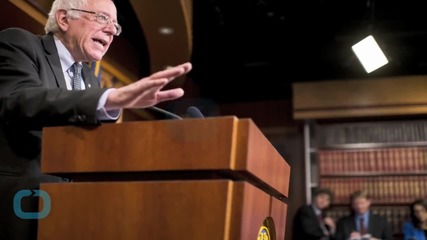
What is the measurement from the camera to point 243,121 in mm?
878

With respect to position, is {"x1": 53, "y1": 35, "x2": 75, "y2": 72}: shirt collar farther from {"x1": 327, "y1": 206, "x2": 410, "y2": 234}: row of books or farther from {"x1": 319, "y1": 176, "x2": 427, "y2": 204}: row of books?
{"x1": 327, "y1": 206, "x2": 410, "y2": 234}: row of books

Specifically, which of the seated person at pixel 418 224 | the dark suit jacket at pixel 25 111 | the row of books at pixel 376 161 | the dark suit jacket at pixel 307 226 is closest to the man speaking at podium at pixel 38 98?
the dark suit jacket at pixel 25 111

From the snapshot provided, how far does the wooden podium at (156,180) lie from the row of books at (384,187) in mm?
6130

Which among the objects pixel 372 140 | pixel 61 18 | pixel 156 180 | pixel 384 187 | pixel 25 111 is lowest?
pixel 156 180

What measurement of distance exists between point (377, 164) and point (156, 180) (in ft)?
20.5

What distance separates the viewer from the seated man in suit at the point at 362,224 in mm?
5777

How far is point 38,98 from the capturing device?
0.99m

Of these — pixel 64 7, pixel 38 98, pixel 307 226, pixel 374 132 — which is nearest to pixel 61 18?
pixel 64 7

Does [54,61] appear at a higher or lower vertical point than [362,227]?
lower

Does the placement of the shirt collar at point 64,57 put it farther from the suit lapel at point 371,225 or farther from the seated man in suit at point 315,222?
the suit lapel at point 371,225

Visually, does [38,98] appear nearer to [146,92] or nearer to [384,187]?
[146,92]

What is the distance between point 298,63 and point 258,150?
21.9 feet

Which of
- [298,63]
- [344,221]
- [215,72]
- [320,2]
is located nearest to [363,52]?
[320,2]

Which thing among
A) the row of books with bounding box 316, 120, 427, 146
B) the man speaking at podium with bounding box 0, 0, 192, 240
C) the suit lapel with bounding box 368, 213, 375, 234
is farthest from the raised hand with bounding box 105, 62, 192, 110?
the row of books with bounding box 316, 120, 427, 146
